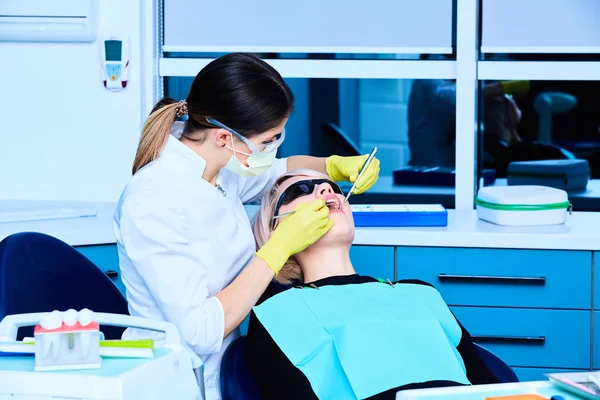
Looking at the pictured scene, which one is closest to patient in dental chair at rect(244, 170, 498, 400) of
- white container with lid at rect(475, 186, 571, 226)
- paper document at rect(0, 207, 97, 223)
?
white container with lid at rect(475, 186, 571, 226)

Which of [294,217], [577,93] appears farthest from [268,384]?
[577,93]

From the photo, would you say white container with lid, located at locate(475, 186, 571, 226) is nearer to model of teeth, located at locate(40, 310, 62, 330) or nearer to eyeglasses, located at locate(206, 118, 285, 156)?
eyeglasses, located at locate(206, 118, 285, 156)

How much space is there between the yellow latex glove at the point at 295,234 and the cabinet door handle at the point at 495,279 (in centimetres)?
71

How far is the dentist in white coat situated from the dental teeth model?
540mm

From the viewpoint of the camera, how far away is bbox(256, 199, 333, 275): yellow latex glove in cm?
202

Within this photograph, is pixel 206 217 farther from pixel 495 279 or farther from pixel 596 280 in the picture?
pixel 596 280

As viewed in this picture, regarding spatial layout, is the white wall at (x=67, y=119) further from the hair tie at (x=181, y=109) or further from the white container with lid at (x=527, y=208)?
the white container with lid at (x=527, y=208)

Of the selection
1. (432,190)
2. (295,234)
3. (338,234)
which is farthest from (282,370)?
(432,190)

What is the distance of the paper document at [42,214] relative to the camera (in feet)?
8.95

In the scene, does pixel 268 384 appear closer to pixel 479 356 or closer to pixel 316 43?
pixel 479 356

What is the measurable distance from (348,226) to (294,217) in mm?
194

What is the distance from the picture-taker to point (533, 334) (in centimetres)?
266

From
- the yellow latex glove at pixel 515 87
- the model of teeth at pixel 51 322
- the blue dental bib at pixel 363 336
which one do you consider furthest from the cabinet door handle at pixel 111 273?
the yellow latex glove at pixel 515 87

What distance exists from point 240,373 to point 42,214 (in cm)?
121
